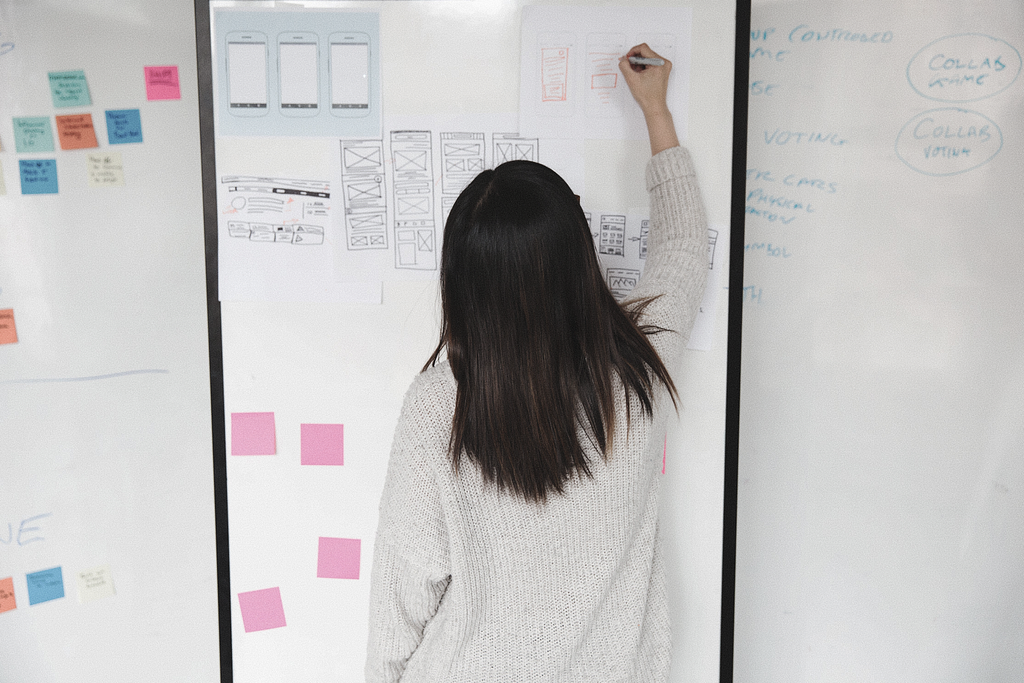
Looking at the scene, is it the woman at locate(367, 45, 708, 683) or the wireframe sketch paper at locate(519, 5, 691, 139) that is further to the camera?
the wireframe sketch paper at locate(519, 5, 691, 139)

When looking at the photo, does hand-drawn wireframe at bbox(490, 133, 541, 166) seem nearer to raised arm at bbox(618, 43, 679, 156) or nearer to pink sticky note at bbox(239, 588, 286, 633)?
raised arm at bbox(618, 43, 679, 156)

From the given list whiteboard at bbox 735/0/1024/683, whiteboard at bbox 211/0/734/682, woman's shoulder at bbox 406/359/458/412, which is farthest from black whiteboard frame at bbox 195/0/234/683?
whiteboard at bbox 735/0/1024/683

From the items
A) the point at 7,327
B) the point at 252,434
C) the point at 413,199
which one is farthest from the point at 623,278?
the point at 7,327

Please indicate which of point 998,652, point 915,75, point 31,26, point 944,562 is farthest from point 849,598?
point 31,26

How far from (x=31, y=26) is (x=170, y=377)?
0.88 m

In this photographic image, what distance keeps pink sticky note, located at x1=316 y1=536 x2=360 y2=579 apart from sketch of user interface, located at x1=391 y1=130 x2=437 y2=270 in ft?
1.88

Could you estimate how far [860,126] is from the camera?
1.42m

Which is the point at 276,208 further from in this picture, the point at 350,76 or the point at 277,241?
the point at 350,76

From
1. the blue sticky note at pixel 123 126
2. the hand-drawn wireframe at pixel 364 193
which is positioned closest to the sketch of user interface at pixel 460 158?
the hand-drawn wireframe at pixel 364 193

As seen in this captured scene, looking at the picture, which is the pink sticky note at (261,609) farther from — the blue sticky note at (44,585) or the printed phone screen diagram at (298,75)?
the printed phone screen diagram at (298,75)

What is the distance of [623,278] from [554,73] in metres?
0.40

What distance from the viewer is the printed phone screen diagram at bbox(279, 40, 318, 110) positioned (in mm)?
1197

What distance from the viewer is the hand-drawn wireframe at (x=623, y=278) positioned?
4.05ft

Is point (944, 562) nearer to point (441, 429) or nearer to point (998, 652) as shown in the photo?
point (998, 652)
